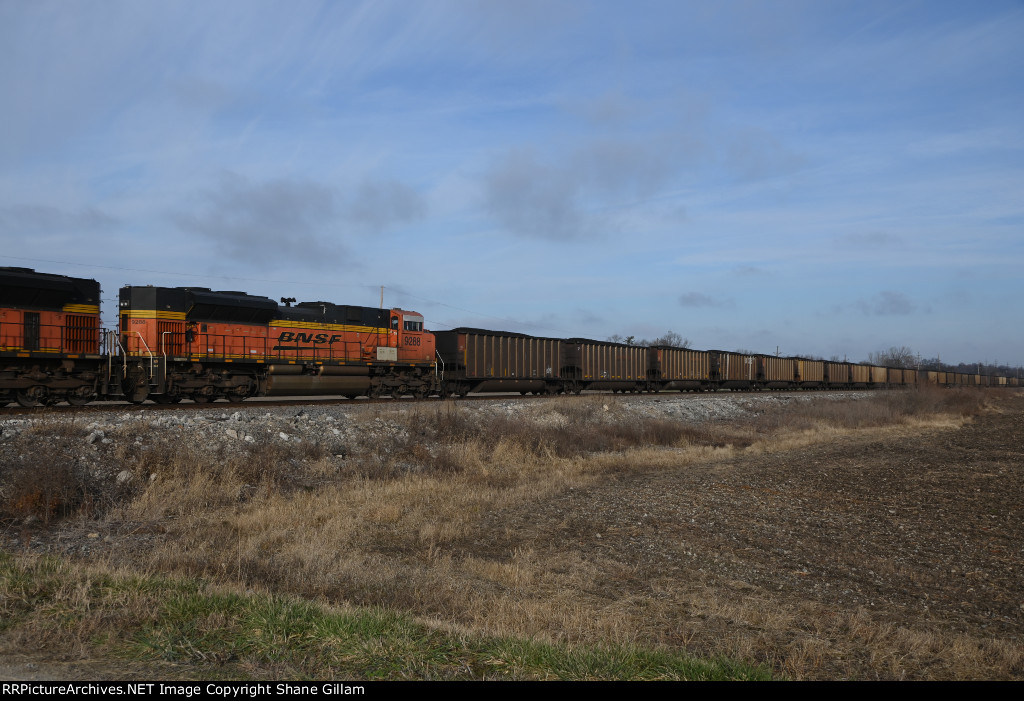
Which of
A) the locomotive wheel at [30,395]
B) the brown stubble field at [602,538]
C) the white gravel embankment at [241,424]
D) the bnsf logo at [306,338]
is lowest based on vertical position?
the brown stubble field at [602,538]

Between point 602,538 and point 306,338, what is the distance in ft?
54.4

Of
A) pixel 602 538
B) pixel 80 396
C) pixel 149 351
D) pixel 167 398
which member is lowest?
pixel 602 538

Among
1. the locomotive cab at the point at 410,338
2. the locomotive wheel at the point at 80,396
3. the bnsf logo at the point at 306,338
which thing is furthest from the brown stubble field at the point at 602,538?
the locomotive cab at the point at 410,338

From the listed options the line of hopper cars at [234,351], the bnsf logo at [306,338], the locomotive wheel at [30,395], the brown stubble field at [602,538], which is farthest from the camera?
the bnsf logo at [306,338]

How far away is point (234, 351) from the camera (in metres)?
22.2

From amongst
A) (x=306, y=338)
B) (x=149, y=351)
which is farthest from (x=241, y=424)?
(x=306, y=338)

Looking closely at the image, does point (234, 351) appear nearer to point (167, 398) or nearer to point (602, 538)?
point (167, 398)

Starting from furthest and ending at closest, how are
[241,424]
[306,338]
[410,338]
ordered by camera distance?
[410,338] < [306,338] < [241,424]

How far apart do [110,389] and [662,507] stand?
15.3 metres

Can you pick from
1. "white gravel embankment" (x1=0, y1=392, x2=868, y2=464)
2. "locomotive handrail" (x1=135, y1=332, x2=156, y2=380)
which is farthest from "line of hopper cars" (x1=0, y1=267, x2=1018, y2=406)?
Answer: "white gravel embankment" (x1=0, y1=392, x2=868, y2=464)

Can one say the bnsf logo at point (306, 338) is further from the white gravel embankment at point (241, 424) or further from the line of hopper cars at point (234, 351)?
the white gravel embankment at point (241, 424)

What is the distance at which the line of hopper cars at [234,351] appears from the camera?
18.0 m

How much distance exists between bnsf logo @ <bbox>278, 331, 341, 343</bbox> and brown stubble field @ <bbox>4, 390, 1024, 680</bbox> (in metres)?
6.48

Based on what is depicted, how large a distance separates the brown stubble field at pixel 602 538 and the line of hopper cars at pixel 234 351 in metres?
6.30
